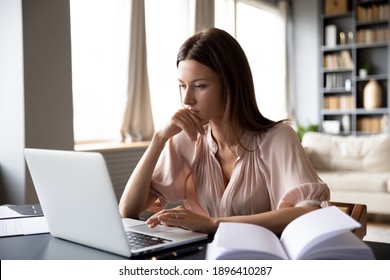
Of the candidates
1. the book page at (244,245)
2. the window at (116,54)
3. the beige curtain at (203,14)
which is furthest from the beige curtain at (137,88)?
the book page at (244,245)

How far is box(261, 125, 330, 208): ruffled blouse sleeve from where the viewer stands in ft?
4.44

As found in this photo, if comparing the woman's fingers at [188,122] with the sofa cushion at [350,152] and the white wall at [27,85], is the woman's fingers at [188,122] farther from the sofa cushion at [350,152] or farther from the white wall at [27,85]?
the sofa cushion at [350,152]

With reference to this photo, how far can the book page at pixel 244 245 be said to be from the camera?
33.4 inches

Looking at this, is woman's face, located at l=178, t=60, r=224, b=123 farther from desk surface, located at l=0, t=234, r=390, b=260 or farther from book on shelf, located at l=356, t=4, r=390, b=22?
book on shelf, located at l=356, t=4, r=390, b=22

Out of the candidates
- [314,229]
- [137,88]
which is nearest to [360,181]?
[137,88]

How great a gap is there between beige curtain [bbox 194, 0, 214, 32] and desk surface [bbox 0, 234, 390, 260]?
4.13m

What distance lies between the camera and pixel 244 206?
4.99ft

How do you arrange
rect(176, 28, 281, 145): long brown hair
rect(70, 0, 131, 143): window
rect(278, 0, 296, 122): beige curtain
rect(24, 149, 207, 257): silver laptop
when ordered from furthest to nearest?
rect(278, 0, 296, 122): beige curtain
rect(70, 0, 131, 143): window
rect(176, 28, 281, 145): long brown hair
rect(24, 149, 207, 257): silver laptop

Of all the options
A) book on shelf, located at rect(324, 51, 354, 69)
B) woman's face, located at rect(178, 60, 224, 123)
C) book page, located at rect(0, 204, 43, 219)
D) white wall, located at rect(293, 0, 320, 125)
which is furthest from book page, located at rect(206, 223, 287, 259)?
white wall, located at rect(293, 0, 320, 125)

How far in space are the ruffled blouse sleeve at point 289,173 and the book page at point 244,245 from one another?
1.27 feet

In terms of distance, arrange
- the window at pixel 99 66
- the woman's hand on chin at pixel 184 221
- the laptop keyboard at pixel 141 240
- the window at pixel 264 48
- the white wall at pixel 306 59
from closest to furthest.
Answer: the laptop keyboard at pixel 141 240 → the woman's hand on chin at pixel 184 221 → the window at pixel 99 66 → the window at pixel 264 48 → the white wall at pixel 306 59

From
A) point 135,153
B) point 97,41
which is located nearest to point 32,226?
point 135,153

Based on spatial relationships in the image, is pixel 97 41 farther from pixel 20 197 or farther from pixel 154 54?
pixel 20 197

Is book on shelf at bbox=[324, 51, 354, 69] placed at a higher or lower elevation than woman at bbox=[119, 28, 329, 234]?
higher
